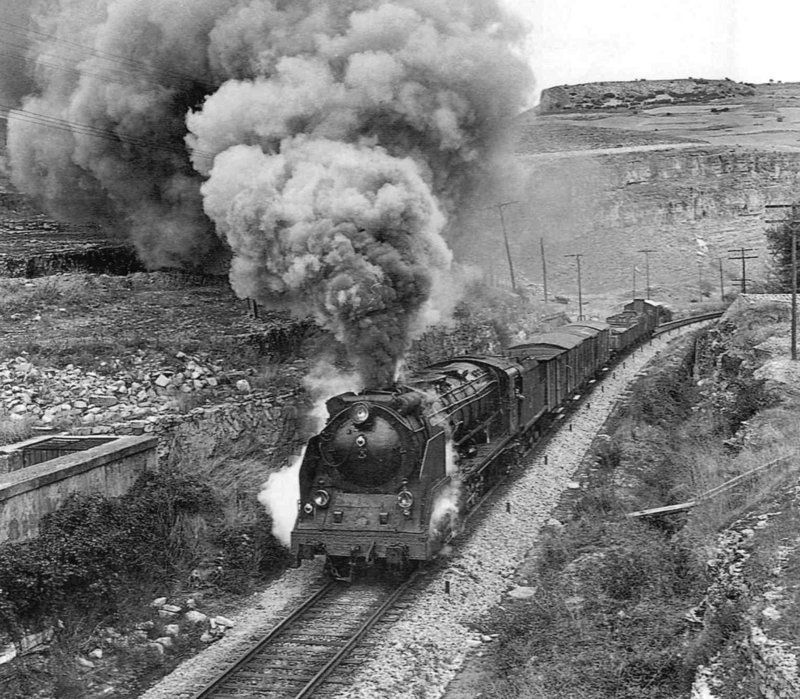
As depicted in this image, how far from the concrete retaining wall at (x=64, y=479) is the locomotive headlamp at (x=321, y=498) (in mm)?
2560

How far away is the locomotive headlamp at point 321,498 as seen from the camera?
9.89 metres

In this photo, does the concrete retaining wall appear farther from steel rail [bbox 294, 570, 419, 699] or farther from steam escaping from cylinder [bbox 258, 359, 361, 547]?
steel rail [bbox 294, 570, 419, 699]

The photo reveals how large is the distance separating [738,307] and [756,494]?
21125 millimetres

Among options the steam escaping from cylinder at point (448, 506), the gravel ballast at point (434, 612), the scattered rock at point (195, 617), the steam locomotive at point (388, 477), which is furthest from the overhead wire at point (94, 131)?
the scattered rock at point (195, 617)

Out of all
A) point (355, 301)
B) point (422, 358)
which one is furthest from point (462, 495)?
point (422, 358)

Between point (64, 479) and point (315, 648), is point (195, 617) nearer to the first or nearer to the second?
point (315, 648)

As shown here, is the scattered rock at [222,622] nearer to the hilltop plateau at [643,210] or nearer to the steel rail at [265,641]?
the steel rail at [265,641]

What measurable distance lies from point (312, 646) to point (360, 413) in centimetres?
269

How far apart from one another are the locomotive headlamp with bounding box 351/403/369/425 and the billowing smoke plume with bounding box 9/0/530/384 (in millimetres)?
905

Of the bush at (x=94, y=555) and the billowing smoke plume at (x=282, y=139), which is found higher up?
the billowing smoke plume at (x=282, y=139)

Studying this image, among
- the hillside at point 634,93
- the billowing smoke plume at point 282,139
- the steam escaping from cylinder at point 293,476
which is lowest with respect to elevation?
the steam escaping from cylinder at point 293,476

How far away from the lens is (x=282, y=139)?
13.0 metres

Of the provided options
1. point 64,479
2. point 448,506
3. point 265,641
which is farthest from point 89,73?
point 265,641

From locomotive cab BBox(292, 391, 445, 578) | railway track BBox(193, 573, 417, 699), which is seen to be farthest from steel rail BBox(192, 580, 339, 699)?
locomotive cab BBox(292, 391, 445, 578)
